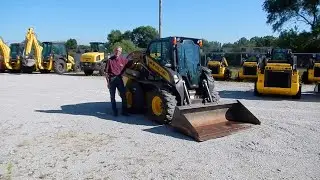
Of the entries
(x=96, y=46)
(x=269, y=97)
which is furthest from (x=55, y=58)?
(x=269, y=97)

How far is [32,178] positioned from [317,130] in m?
6.14

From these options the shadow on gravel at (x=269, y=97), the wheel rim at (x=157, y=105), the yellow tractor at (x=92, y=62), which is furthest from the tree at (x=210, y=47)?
the wheel rim at (x=157, y=105)

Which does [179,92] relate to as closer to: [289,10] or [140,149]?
[140,149]

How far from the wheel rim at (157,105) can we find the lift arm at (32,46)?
67.9ft

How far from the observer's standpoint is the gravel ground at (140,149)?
231 inches

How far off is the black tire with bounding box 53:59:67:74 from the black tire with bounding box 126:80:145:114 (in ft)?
61.5

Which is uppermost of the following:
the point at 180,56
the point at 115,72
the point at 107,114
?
the point at 180,56

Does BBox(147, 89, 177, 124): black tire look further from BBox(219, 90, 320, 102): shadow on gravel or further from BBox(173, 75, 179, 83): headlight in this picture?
BBox(219, 90, 320, 102): shadow on gravel

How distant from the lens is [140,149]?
7137 mm

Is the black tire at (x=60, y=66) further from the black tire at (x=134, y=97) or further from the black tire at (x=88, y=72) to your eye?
the black tire at (x=134, y=97)

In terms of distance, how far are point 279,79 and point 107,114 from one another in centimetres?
696

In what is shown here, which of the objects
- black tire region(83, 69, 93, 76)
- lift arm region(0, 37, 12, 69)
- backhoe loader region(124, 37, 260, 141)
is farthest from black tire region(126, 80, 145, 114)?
lift arm region(0, 37, 12, 69)

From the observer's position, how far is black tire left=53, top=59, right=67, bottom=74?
28519 mm

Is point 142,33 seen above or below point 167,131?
above
